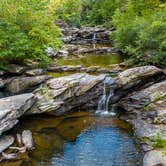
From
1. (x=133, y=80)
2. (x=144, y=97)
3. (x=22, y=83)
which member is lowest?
(x=144, y=97)

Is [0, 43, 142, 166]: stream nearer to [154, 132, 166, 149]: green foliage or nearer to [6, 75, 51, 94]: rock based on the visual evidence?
[154, 132, 166, 149]: green foliage

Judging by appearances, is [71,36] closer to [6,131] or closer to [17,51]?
[17,51]

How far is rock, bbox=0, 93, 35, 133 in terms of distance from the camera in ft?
54.9

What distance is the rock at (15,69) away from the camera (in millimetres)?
21766

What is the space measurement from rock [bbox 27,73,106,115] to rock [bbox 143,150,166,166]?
717 centimetres

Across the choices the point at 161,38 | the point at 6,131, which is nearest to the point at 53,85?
the point at 6,131

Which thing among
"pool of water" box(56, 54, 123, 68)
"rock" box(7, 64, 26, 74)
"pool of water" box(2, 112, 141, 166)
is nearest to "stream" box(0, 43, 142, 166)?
"pool of water" box(2, 112, 141, 166)

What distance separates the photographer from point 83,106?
22.0m

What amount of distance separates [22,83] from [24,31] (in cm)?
393

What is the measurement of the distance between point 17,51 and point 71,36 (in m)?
28.8

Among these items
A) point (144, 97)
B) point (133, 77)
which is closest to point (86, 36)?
point (133, 77)

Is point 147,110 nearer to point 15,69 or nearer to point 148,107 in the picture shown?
point 148,107

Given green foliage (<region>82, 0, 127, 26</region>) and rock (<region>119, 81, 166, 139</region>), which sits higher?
green foliage (<region>82, 0, 127, 26</region>)

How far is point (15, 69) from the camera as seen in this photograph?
71.9ft
